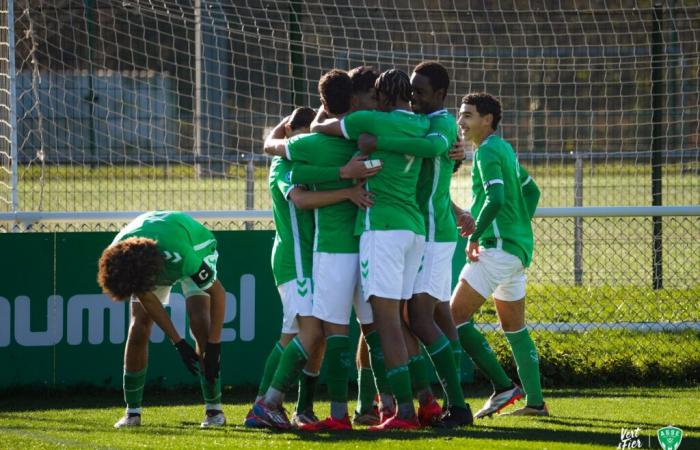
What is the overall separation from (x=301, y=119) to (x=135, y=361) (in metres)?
1.74

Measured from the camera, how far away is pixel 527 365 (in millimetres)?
7812

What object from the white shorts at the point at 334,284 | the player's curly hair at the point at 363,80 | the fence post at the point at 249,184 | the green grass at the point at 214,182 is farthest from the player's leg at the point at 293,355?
the green grass at the point at 214,182

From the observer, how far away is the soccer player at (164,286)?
6438 mm

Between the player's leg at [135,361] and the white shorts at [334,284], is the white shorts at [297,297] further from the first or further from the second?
the player's leg at [135,361]

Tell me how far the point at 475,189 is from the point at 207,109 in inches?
287

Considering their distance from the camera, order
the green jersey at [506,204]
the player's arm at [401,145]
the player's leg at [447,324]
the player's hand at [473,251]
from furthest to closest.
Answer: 1. the player's hand at [473,251]
2. the green jersey at [506,204]
3. the player's leg at [447,324]
4. the player's arm at [401,145]

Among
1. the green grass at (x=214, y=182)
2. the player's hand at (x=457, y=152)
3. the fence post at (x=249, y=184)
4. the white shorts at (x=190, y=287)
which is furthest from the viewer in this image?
the green grass at (x=214, y=182)

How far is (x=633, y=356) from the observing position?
9.61 metres

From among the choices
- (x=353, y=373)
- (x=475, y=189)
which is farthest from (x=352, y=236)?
(x=353, y=373)

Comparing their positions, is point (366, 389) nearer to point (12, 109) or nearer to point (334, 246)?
point (334, 246)

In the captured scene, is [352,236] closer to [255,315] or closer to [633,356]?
[255,315]

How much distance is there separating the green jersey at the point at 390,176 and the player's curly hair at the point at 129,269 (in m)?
1.13

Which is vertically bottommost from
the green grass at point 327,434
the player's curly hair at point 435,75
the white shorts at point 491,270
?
the green grass at point 327,434

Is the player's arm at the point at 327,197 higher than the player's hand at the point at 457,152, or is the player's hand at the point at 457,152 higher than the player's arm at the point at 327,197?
the player's hand at the point at 457,152
